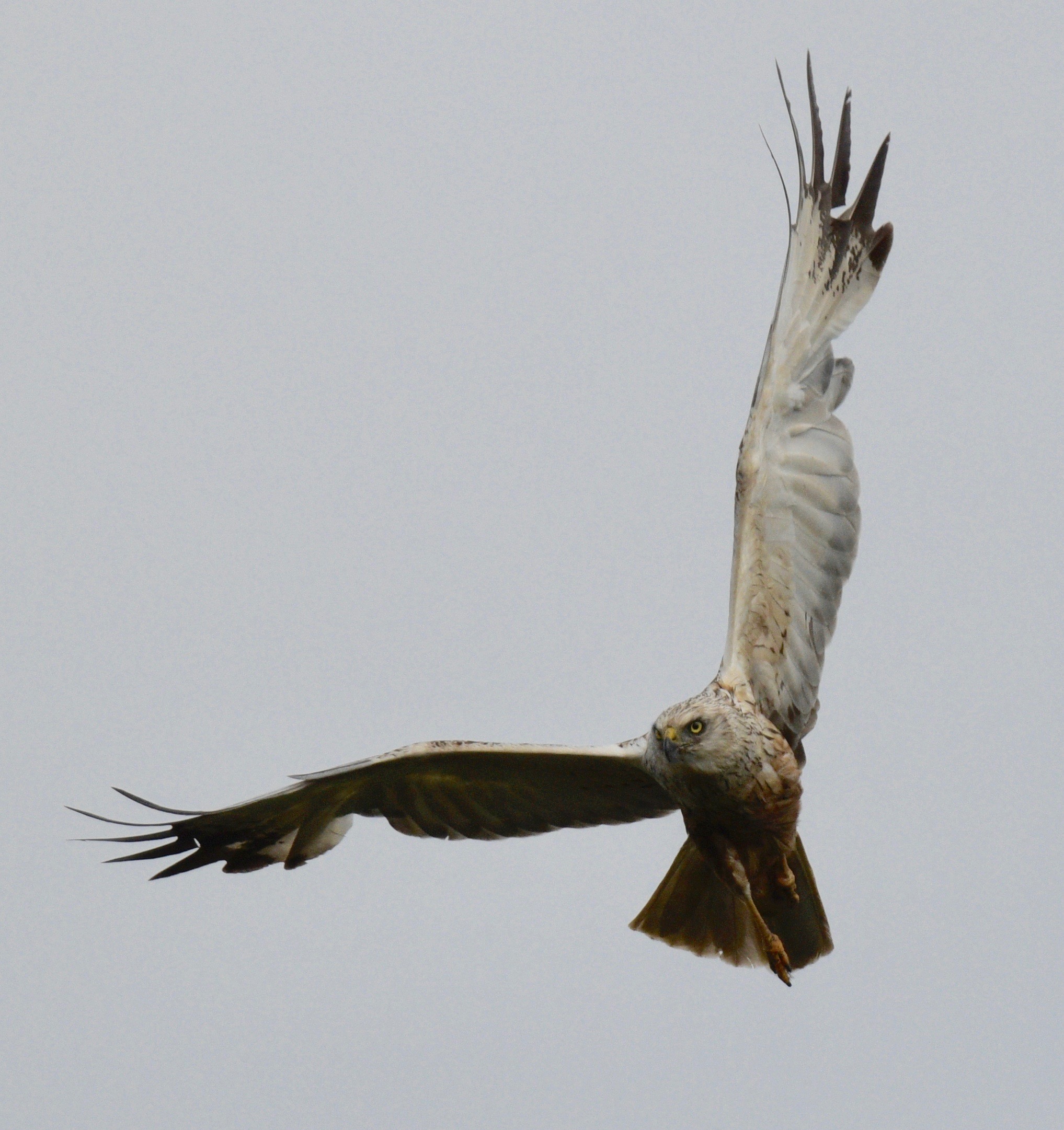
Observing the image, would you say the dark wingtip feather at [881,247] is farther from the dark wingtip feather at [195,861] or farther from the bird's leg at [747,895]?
the dark wingtip feather at [195,861]

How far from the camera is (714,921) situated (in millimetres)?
9133

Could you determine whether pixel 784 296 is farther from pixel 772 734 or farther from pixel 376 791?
pixel 376 791

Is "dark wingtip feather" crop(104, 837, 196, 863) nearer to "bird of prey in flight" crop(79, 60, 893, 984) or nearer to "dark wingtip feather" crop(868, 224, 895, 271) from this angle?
"bird of prey in flight" crop(79, 60, 893, 984)

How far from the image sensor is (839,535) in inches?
330

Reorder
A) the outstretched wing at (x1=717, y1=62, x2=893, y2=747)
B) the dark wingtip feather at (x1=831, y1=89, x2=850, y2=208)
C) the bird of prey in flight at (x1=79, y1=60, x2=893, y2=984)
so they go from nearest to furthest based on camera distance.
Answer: the bird of prey in flight at (x1=79, y1=60, x2=893, y2=984) < the outstretched wing at (x1=717, y1=62, x2=893, y2=747) < the dark wingtip feather at (x1=831, y1=89, x2=850, y2=208)

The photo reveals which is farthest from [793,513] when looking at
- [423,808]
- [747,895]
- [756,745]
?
[423,808]

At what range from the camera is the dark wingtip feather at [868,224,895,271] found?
8812 millimetres

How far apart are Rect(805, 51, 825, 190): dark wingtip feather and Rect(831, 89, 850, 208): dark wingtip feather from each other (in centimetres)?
6

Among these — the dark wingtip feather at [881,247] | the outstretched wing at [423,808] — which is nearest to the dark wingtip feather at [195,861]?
the outstretched wing at [423,808]

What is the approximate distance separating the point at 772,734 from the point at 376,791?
2.15 meters

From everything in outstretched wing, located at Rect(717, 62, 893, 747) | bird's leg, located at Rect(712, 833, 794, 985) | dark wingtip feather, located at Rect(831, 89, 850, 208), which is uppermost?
dark wingtip feather, located at Rect(831, 89, 850, 208)

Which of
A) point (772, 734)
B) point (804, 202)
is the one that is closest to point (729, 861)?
point (772, 734)

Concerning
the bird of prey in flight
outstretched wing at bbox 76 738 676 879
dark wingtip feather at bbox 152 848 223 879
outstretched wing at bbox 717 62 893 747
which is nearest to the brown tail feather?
the bird of prey in flight

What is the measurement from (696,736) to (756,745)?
263 millimetres
